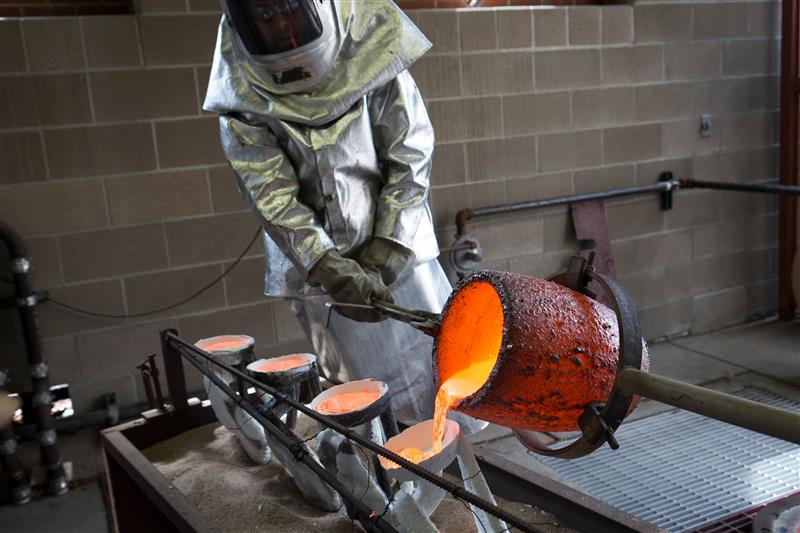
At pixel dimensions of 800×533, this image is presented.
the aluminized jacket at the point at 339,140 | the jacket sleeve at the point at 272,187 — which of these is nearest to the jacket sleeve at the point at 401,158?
the aluminized jacket at the point at 339,140

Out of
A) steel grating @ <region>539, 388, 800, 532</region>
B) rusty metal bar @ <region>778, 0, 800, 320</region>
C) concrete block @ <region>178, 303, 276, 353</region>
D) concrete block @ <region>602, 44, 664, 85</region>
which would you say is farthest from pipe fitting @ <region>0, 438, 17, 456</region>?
rusty metal bar @ <region>778, 0, 800, 320</region>

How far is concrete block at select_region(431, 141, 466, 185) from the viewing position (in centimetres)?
353

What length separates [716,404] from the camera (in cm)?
74

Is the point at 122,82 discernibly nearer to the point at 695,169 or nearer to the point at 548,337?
the point at 548,337

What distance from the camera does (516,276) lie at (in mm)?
1044

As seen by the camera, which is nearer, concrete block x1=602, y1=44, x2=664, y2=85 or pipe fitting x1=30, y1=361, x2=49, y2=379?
pipe fitting x1=30, y1=361, x2=49, y2=379

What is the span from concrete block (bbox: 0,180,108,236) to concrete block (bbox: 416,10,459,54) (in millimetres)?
1530

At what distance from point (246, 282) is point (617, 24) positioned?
2.23 metres

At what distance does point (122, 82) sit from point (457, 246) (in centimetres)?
158

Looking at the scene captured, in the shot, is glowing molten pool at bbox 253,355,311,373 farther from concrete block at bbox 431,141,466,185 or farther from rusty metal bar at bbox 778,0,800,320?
rusty metal bar at bbox 778,0,800,320

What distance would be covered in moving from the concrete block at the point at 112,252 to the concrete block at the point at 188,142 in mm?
282

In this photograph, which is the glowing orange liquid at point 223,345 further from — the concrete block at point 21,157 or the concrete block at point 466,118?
the concrete block at point 466,118

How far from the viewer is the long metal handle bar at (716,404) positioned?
2.23ft

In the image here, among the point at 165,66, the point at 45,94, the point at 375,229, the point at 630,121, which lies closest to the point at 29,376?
the point at 45,94
